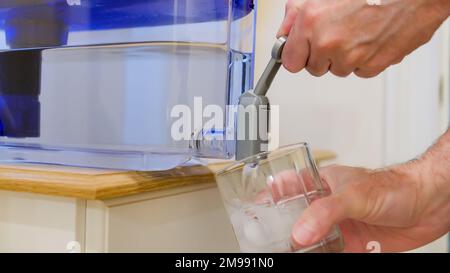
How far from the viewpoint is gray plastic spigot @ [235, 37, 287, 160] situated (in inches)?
21.5

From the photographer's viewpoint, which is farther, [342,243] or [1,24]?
[1,24]

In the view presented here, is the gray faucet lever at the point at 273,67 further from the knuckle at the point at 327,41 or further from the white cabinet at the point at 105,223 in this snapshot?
the white cabinet at the point at 105,223

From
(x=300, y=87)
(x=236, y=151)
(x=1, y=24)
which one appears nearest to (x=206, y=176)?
(x=236, y=151)

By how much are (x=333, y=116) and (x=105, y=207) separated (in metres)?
0.75

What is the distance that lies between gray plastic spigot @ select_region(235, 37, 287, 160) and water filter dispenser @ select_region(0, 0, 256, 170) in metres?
0.04

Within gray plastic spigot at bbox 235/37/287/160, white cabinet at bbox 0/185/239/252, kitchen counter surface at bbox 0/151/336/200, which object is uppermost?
gray plastic spigot at bbox 235/37/287/160

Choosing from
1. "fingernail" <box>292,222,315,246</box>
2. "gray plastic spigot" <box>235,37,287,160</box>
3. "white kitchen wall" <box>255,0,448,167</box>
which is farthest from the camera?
"white kitchen wall" <box>255,0,448,167</box>

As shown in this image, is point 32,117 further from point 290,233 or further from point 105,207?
point 290,233

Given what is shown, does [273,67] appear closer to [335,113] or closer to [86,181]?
[86,181]

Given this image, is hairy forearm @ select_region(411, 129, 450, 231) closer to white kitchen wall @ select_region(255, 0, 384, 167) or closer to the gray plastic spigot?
the gray plastic spigot

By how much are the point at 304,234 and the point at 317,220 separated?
0.06 feet

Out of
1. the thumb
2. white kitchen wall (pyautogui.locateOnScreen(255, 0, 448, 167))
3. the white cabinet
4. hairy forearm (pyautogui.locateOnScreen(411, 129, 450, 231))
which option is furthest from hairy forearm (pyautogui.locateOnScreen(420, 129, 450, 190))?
white kitchen wall (pyautogui.locateOnScreen(255, 0, 448, 167))

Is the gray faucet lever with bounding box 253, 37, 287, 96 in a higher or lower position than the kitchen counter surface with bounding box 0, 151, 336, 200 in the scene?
higher
